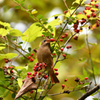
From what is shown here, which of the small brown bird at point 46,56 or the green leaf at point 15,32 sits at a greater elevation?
the green leaf at point 15,32

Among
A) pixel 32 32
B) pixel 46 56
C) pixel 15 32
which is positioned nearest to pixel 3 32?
pixel 15 32

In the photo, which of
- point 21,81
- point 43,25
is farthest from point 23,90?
point 43,25

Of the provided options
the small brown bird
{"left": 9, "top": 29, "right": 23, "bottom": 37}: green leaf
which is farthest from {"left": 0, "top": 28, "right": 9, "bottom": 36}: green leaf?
the small brown bird

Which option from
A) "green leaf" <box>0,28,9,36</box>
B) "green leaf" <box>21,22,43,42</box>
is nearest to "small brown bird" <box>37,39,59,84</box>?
"green leaf" <box>21,22,43,42</box>

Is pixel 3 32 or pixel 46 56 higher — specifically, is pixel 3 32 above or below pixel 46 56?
above

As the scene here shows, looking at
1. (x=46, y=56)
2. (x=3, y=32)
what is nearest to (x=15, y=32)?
(x=3, y=32)

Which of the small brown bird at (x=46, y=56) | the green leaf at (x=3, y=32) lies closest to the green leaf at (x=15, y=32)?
the green leaf at (x=3, y=32)

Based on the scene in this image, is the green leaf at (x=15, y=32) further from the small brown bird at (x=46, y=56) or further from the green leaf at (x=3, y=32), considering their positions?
the small brown bird at (x=46, y=56)

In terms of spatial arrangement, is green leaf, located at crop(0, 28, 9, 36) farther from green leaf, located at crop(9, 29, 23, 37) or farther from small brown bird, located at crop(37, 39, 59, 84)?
small brown bird, located at crop(37, 39, 59, 84)

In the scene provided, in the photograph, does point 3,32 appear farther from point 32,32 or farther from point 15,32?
point 32,32

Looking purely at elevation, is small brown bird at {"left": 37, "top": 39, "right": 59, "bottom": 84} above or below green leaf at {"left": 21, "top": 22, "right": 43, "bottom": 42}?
below

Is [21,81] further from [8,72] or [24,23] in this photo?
[24,23]

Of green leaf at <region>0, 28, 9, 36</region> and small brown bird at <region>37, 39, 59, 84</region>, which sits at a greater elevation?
green leaf at <region>0, 28, 9, 36</region>

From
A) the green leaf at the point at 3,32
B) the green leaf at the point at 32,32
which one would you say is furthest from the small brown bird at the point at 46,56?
the green leaf at the point at 3,32
